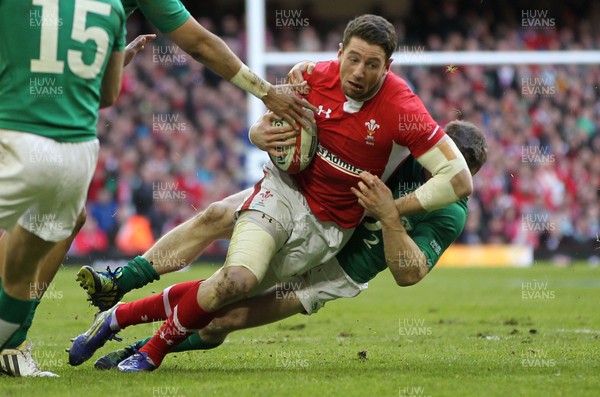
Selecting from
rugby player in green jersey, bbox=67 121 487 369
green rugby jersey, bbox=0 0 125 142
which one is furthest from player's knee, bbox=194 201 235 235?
green rugby jersey, bbox=0 0 125 142

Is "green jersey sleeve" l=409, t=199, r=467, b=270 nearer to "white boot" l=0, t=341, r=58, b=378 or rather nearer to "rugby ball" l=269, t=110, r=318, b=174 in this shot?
"rugby ball" l=269, t=110, r=318, b=174

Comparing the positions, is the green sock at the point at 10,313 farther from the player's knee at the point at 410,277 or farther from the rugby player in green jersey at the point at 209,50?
the player's knee at the point at 410,277

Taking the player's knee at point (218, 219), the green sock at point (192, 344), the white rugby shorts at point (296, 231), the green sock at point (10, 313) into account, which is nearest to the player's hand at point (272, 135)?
the white rugby shorts at point (296, 231)

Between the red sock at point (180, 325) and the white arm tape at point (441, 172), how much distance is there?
1.45 m

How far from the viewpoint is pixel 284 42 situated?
21.8m

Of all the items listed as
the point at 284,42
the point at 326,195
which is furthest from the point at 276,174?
the point at 284,42

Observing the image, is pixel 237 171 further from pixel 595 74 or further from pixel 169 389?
pixel 169 389

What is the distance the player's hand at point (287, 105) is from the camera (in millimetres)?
5844

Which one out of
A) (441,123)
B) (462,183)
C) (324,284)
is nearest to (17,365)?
(324,284)

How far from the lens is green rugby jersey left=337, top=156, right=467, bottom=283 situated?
6.18 metres

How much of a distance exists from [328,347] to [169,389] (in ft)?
8.19

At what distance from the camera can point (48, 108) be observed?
4617 millimetres

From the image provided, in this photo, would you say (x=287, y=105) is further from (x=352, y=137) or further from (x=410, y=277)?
(x=410, y=277)

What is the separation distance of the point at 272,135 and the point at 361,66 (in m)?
0.70
